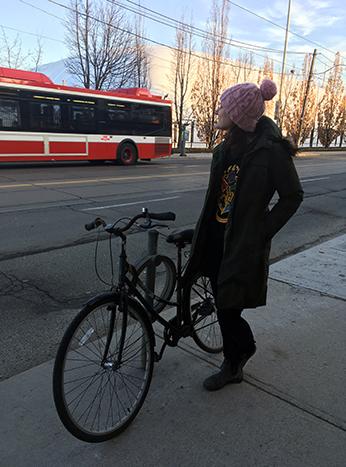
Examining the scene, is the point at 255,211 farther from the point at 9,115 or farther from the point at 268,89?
the point at 9,115

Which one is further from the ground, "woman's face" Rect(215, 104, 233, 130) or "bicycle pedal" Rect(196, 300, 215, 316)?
"woman's face" Rect(215, 104, 233, 130)

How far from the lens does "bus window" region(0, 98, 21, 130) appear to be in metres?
14.3

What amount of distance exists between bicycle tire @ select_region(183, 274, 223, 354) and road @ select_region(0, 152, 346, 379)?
46.2 inches

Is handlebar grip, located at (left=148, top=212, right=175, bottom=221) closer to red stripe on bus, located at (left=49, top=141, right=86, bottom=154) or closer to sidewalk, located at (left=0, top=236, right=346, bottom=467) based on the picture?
sidewalk, located at (left=0, top=236, right=346, bottom=467)

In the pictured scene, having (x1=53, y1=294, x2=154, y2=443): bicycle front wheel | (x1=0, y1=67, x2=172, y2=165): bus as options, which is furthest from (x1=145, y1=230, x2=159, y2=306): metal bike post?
(x1=0, y1=67, x2=172, y2=165): bus

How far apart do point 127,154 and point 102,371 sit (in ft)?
Result: 56.5

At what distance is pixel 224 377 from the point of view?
2.79 meters

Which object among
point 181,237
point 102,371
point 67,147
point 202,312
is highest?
point 181,237

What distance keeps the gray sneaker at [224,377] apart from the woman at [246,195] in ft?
1.40

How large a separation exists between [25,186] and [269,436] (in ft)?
34.6

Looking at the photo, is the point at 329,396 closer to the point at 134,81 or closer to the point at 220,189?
the point at 220,189

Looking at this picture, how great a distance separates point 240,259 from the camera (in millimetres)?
2393

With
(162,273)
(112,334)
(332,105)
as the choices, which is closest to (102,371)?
(112,334)

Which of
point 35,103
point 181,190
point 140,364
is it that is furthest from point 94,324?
point 35,103
